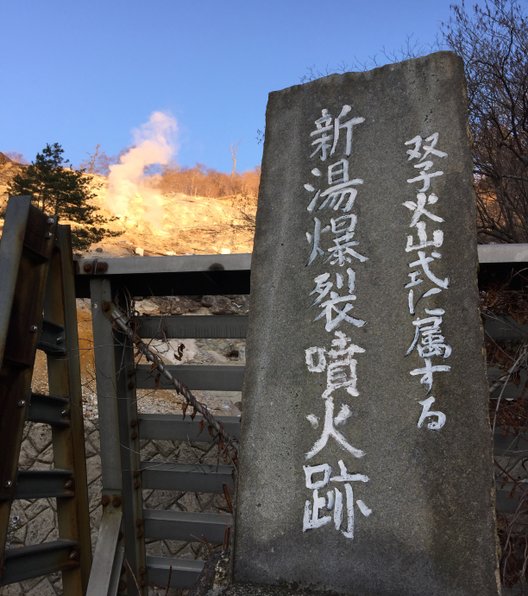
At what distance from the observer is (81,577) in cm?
350

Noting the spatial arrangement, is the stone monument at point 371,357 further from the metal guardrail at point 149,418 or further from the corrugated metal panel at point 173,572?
the corrugated metal panel at point 173,572

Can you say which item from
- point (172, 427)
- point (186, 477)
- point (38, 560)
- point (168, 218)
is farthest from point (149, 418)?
point (168, 218)

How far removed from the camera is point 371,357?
2596 mm

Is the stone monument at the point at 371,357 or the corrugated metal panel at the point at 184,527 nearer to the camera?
the stone monument at the point at 371,357

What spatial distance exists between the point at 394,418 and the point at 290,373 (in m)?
Result: 0.52

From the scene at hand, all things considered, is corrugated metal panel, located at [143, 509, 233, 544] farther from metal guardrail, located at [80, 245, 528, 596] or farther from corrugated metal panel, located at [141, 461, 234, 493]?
corrugated metal panel, located at [141, 461, 234, 493]

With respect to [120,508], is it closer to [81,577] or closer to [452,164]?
[81,577]

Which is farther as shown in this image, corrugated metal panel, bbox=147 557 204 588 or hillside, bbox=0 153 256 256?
hillside, bbox=0 153 256 256

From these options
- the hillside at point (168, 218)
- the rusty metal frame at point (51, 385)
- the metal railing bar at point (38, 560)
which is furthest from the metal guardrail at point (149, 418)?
the hillside at point (168, 218)

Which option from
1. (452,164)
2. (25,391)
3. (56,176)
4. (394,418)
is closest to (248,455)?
(394,418)

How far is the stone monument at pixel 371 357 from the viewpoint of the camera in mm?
2316

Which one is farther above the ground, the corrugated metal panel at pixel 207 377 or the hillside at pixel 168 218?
the hillside at pixel 168 218

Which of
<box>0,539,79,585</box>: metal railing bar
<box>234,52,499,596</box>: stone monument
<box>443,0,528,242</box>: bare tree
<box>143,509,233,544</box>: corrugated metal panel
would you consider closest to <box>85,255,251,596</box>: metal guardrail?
<box>143,509,233,544</box>: corrugated metal panel

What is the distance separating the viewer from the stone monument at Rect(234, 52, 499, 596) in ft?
7.60
